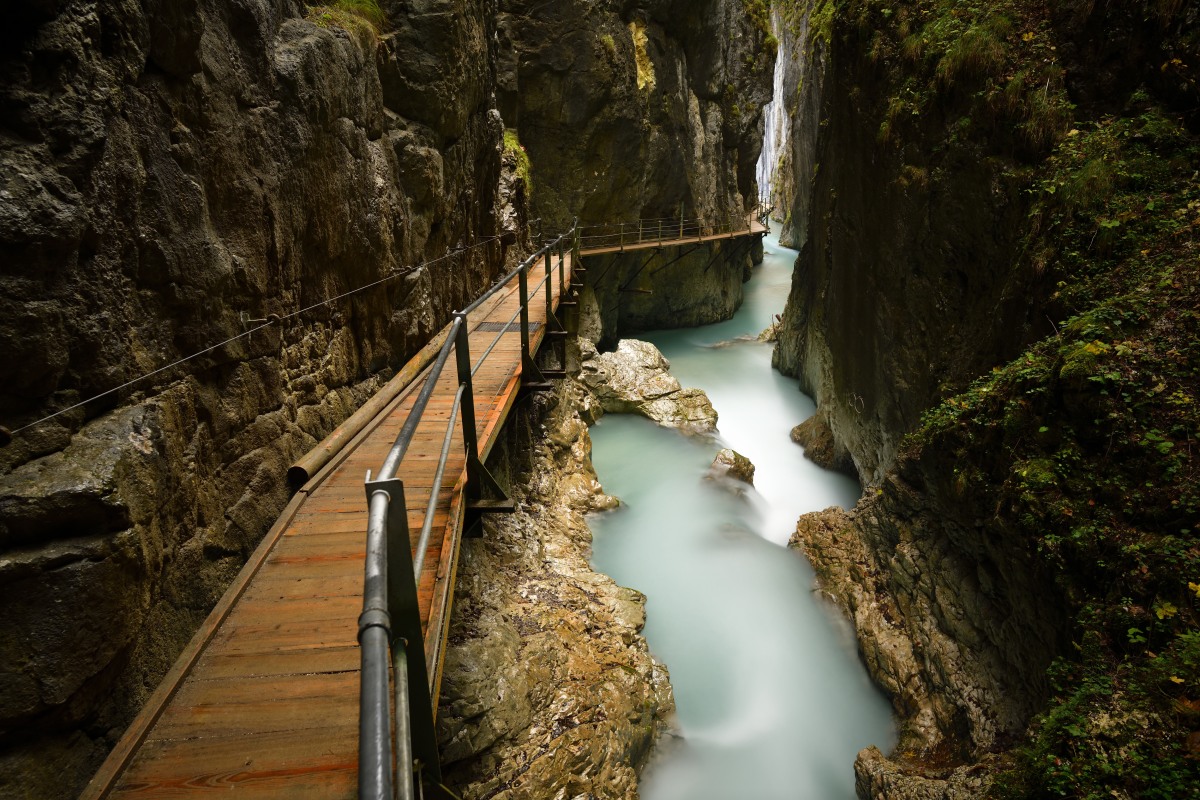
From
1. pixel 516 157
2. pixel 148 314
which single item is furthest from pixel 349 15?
pixel 516 157

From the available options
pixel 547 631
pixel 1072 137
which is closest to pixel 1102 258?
pixel 1072 137

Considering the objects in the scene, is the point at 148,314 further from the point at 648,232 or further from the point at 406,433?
the point at 648,232

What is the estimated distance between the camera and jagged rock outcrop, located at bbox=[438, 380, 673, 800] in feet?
14.5

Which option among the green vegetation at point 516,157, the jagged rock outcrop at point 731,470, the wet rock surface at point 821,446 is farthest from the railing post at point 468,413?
the green vegetation at point 516,157

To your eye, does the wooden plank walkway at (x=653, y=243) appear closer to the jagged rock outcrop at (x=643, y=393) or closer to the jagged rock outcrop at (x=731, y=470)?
the jagged rock outcrop at (x=643, y=393)

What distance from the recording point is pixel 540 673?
5.16 m

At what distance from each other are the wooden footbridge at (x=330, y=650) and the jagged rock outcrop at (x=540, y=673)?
1393mm

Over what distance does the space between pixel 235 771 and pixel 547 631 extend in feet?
12.0

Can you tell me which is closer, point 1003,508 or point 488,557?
point 1003,508

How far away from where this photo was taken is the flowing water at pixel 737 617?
20.7ft

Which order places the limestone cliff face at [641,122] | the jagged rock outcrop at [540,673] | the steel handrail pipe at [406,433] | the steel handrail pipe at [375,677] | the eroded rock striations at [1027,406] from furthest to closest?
the limestone cliff face at [641,122], the jagged rock outcrop at [540,673], the eroded rock striations at [1027,406], the steel handrail pipe at [406,433], the steel handrail pipe at [375,677]

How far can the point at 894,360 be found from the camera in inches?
328

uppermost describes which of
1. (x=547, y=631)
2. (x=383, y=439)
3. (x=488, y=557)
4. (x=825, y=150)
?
(x=825, y=150)

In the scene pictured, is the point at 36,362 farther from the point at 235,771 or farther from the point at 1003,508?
the point at 1003,508
